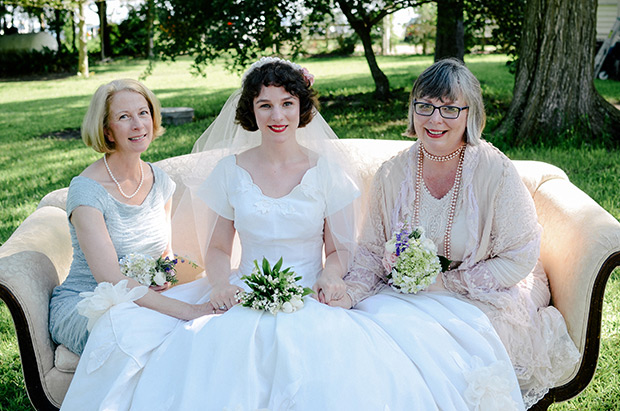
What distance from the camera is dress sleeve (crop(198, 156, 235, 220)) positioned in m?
3.36

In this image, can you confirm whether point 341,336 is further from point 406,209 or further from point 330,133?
point 330,133

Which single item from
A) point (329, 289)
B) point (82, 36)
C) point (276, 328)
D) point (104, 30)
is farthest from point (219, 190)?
point (104, 30)

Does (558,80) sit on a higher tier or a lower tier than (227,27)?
lower

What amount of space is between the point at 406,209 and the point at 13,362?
2738 millimetres

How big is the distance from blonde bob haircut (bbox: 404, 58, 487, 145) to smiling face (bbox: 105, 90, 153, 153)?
147 cm

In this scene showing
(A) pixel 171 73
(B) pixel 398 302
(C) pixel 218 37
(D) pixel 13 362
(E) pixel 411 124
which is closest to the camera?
(B) pixel 398 302

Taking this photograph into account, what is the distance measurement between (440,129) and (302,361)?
134 cm

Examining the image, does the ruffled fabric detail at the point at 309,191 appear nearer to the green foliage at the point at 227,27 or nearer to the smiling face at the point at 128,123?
the smiling face at the point at 128,123

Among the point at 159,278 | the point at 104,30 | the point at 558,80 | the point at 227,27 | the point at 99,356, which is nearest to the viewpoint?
the point at 99,356

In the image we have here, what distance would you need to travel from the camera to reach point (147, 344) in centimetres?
270

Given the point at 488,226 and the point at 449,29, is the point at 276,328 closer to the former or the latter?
the point at 488,226

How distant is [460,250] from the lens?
317 centimetres

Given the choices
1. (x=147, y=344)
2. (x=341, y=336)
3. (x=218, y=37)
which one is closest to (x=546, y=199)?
(x=341, y=336)

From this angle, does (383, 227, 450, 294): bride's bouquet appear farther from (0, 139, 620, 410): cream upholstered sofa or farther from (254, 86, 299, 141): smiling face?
(254, 86, 299, 141): smiling face
